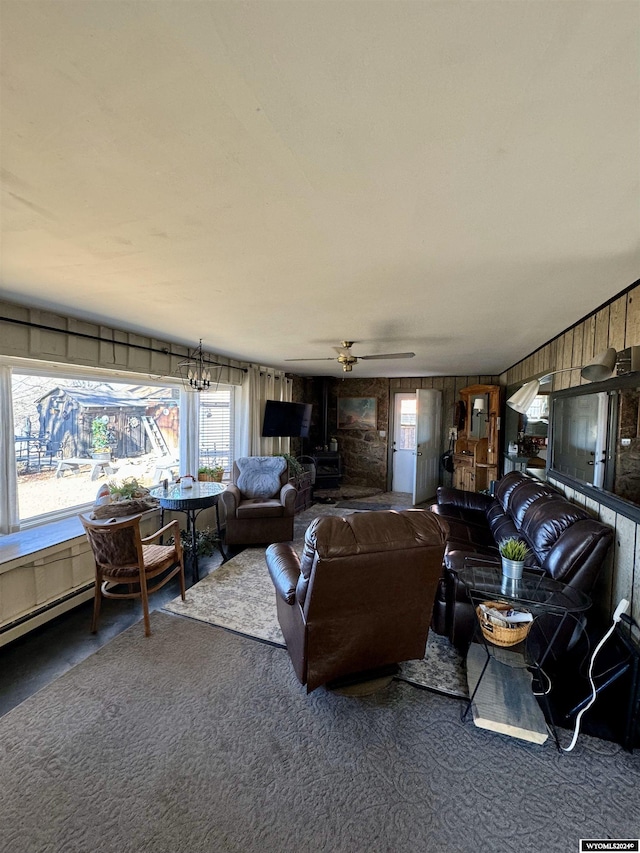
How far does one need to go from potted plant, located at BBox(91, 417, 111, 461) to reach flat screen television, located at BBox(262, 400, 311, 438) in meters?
2.36

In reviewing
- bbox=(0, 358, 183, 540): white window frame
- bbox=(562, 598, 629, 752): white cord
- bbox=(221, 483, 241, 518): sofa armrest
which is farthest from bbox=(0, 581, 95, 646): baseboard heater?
bbox=(562, 598, 629, 752): white cord

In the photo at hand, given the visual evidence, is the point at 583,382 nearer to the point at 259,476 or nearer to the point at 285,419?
the point at 259,476

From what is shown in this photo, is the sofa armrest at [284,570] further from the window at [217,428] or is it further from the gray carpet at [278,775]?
the window at [217,428]

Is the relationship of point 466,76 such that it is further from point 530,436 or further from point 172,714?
point 530,436

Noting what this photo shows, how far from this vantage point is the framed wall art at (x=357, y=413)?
7.32 metres

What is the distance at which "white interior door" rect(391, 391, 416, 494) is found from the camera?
Answer: 7.21 meters

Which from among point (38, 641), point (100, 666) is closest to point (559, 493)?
point (100, 666)

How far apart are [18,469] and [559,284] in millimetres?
4143

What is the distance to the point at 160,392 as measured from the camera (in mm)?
4258

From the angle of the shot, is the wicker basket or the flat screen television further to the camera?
A: the flat screen television

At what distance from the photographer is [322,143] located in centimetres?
98

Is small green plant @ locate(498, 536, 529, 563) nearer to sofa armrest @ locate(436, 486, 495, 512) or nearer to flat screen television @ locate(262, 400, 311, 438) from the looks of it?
sofa armrest @ locate(436, 486, 495, 512)

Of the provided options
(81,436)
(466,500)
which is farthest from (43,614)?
(466,500)

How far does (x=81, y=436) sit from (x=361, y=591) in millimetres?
3124
